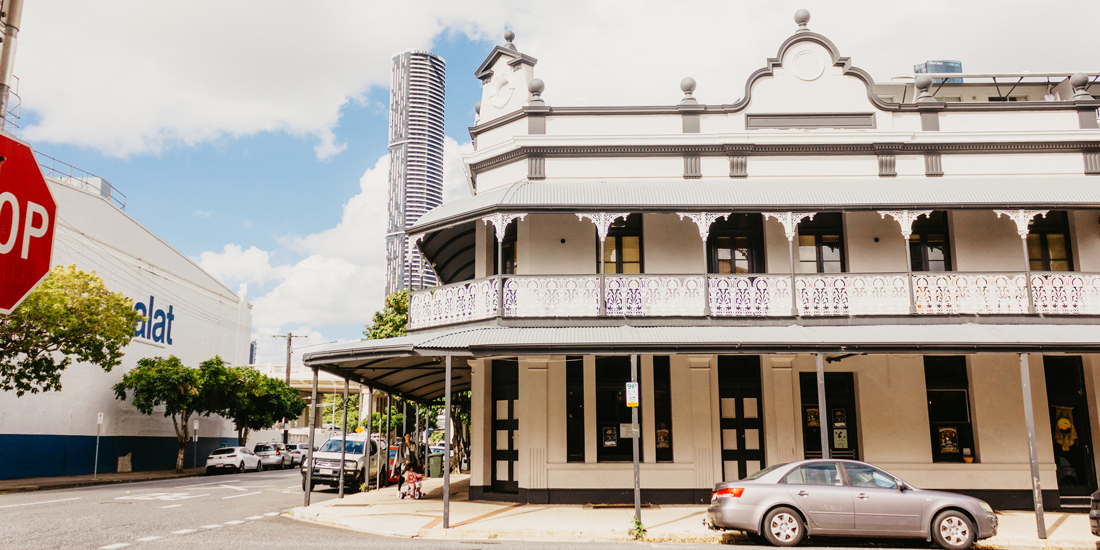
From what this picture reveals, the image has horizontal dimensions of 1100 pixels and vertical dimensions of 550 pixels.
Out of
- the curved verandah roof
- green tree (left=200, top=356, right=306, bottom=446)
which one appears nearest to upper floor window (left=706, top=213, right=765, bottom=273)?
the curved verandah roof

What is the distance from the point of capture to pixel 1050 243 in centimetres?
1636

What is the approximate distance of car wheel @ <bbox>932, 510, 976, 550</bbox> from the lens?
35.4ft

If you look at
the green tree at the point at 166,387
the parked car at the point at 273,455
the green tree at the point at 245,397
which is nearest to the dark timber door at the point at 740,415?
the green tree at the point at 166,387

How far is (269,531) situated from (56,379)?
14612 millimetres

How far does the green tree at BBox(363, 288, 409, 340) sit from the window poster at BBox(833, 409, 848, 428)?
796 inches

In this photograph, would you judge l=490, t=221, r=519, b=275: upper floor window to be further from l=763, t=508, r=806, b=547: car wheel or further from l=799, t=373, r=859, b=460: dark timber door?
l=763, t=508, r=806, b=547: car wheel

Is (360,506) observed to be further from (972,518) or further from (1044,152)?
(1044,152)

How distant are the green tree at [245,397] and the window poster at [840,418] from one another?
26.6m

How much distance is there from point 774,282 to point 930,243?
13.9ft

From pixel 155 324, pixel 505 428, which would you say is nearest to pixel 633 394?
pixel 505 428

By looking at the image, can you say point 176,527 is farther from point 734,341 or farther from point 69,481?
point 69,481

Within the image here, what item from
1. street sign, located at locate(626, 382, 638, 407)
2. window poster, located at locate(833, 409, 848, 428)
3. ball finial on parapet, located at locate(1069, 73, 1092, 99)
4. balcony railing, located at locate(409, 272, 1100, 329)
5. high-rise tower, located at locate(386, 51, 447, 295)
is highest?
high-rise tower, located at locate(386, 51, 447, 295)

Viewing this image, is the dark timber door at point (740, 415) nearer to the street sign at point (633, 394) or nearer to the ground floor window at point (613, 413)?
the ground floor window at point (613, 413)

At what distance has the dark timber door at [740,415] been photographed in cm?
1594
